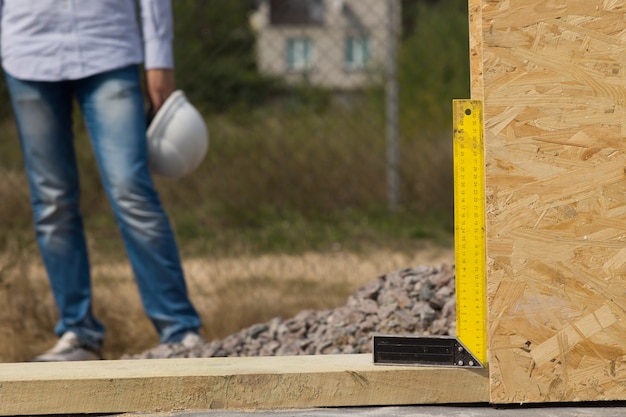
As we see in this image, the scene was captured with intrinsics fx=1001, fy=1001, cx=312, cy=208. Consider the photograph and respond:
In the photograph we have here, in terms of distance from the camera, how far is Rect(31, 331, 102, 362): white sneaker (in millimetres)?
3639

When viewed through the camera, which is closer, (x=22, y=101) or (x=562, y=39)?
(x=562, y=39)

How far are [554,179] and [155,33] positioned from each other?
1.87 metres

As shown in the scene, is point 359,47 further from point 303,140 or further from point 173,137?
point 173,137

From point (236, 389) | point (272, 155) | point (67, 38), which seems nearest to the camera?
point (236, 389)

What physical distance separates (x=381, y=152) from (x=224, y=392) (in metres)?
5.17

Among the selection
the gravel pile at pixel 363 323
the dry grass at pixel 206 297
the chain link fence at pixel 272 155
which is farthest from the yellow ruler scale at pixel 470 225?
the chain link fence at pixel 272 155

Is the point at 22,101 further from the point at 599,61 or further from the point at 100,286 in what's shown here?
the point at 599,61

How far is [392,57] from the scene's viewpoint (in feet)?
23.3

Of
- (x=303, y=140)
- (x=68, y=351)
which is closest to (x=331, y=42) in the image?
(x=303, y=140)

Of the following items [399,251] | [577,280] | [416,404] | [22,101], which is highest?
[22,101]

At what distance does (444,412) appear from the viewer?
95.9 inches

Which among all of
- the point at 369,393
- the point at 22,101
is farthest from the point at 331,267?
the point at 369,393

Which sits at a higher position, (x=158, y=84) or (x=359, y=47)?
(x=158, y=84)

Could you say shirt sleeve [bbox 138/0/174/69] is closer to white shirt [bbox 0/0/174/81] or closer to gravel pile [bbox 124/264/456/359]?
white shirt [bbox 0/0/174/81]
